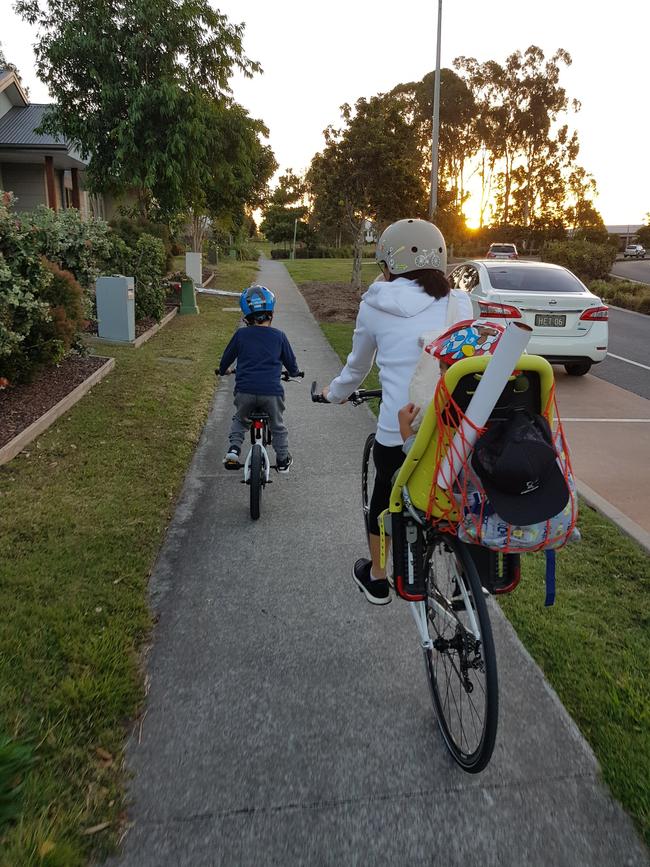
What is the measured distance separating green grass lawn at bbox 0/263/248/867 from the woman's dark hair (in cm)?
228

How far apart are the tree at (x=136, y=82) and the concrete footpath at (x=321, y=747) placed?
15847 mm

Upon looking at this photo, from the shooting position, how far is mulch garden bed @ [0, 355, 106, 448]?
6.82 m

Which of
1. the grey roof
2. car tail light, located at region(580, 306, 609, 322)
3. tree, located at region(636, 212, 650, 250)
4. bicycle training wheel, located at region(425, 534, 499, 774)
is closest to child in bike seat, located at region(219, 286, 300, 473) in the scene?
bicycle training wheel, located at region(425, 534, 499, 774)

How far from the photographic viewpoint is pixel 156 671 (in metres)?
3.30

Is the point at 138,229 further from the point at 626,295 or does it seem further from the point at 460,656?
the point at 460,656

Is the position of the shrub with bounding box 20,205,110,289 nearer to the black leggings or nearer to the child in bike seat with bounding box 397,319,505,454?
the black leggings

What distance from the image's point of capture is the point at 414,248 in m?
3.03

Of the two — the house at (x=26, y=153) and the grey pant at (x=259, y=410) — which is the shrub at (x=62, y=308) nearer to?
the grey pant at (x=259, y=410)

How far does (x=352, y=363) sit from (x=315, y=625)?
4.75ft

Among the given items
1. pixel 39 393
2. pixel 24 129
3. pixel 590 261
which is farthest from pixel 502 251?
pixel 39 393

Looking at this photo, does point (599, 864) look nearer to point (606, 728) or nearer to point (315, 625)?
point (606, 728)

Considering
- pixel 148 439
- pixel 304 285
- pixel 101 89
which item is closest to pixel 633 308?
pixel 304 285

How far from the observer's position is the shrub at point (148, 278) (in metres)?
14.0

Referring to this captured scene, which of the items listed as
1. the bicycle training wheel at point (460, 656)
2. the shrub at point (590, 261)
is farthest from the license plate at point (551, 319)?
the shrub at point (590, 261)
